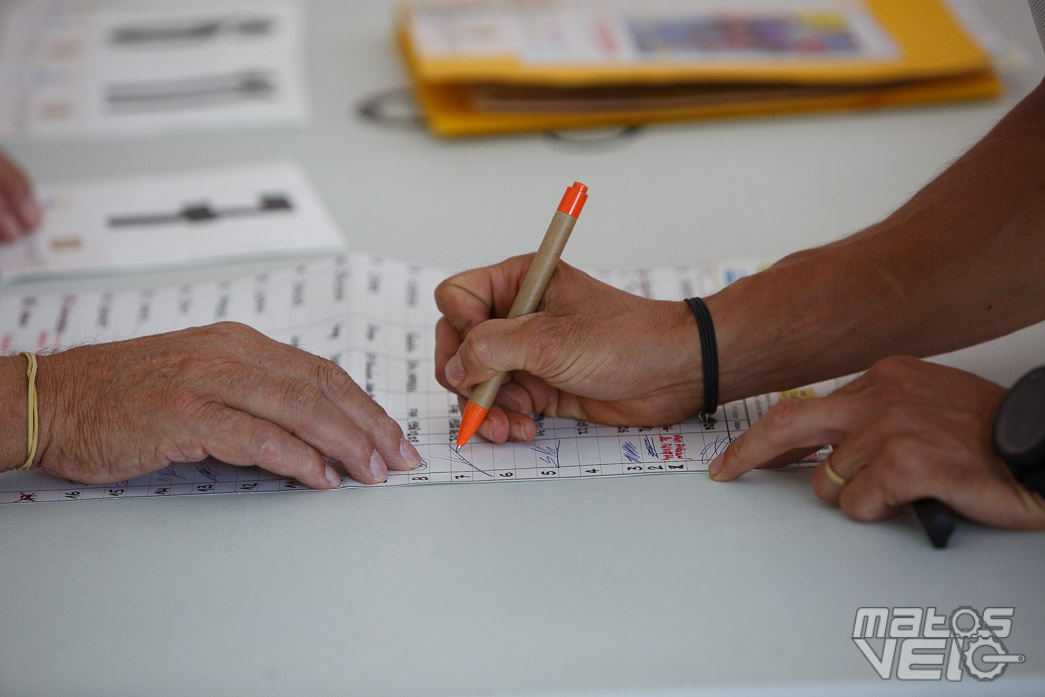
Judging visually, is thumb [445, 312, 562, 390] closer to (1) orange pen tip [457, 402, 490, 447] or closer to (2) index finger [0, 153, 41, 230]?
(1) orange pen tip [457, 402, 490, 447]

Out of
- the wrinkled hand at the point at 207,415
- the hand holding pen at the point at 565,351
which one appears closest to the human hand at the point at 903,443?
the hand holding pen at the point at 565,351

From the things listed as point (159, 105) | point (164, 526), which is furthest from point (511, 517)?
point (159, 105)

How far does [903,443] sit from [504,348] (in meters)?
0.36

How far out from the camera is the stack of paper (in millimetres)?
1518

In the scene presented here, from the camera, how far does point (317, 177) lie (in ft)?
4.83

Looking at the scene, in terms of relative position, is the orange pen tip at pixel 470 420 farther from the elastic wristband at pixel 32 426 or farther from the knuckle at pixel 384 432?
the elastic wristband at pixel 32 426

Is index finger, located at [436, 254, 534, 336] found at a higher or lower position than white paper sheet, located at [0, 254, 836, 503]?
higher

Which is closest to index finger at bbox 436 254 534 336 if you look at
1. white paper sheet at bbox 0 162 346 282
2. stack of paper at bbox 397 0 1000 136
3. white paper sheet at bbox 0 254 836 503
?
white paper sheet at bbox 0 254 836 503

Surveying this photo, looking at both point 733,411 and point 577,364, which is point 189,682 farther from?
point 733,411

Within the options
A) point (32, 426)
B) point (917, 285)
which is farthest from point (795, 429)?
point (32, 426)

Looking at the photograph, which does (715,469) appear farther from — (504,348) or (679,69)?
(679,69)

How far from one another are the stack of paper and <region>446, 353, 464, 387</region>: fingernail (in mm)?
647

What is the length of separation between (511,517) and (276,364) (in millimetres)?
274

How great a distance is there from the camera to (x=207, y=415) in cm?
92
